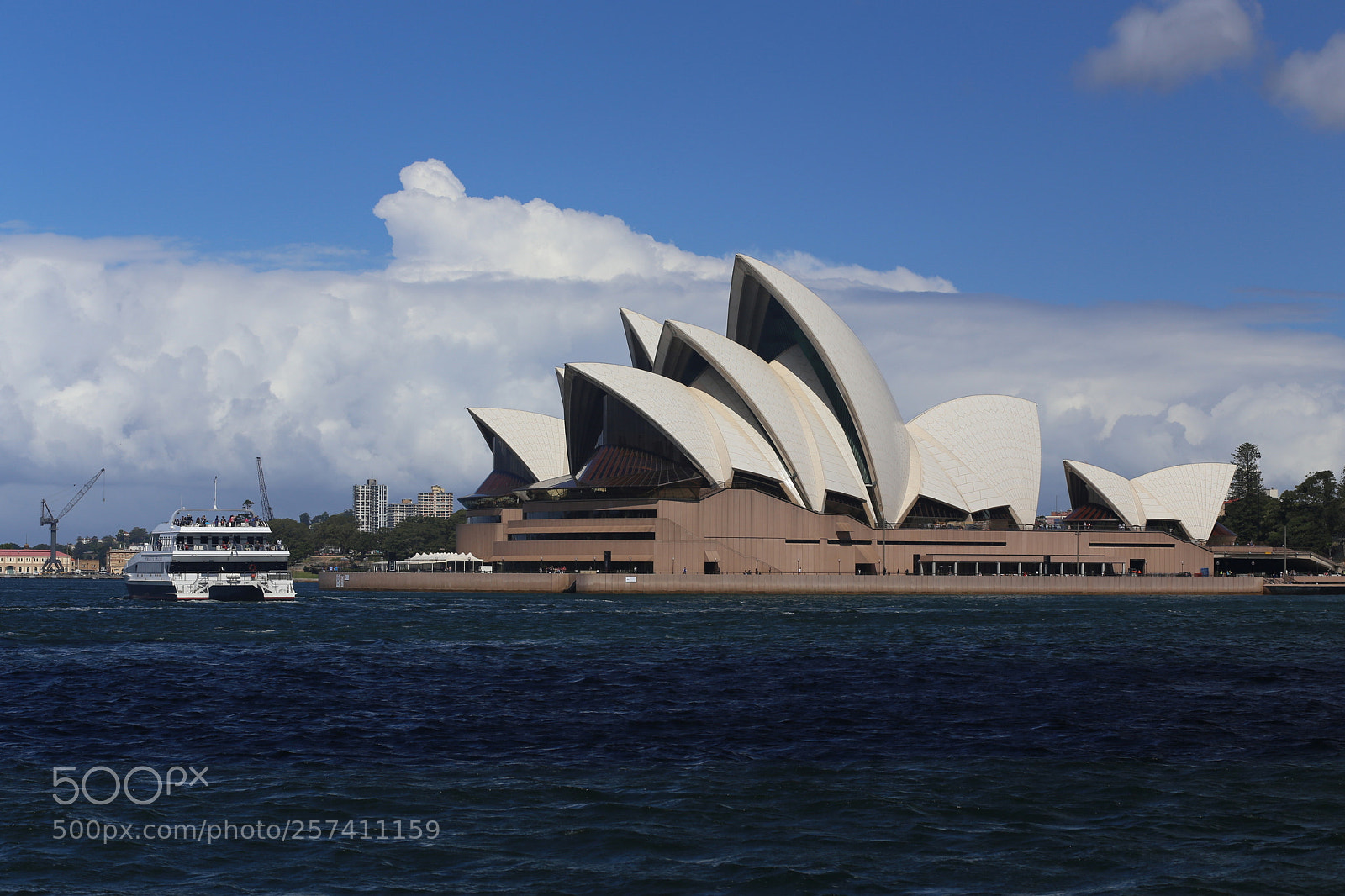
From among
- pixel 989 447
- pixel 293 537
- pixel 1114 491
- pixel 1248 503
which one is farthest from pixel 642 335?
pixel 293 537

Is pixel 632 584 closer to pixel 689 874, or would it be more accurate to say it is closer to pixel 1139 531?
pixel 1139 531

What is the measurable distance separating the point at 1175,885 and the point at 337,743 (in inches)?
479

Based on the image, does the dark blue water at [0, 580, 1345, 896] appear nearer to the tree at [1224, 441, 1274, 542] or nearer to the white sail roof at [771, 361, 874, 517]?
the white sail roof at [771, 361, 874, 517]

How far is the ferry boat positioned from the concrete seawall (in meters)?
15.7

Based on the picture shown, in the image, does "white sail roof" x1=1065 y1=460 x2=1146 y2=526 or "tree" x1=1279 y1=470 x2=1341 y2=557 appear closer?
"white sail roof" x1=1065 y1=460 x2=1146 y2=526

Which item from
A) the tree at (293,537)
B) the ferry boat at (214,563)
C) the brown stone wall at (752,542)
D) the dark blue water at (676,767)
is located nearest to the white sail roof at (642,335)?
the brown stone wall at (752,542)

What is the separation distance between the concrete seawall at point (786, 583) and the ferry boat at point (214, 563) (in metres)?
15.7

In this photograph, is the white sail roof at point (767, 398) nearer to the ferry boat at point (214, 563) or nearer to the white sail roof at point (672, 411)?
the white sail roof at point (672, 411)

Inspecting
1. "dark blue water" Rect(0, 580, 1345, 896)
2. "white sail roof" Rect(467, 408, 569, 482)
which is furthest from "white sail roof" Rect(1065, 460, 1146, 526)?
"dark blue water" Rect(0, 580, 1345, 896)

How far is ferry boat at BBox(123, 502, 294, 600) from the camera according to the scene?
60.3m

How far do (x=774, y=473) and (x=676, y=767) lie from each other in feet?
195

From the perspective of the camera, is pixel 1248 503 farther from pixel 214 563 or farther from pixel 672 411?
pixel 214 563

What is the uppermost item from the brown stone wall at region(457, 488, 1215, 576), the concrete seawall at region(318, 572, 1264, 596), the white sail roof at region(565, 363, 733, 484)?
the white sail roof at region(565, 363, 733, 484)

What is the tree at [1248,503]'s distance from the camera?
114 meters
